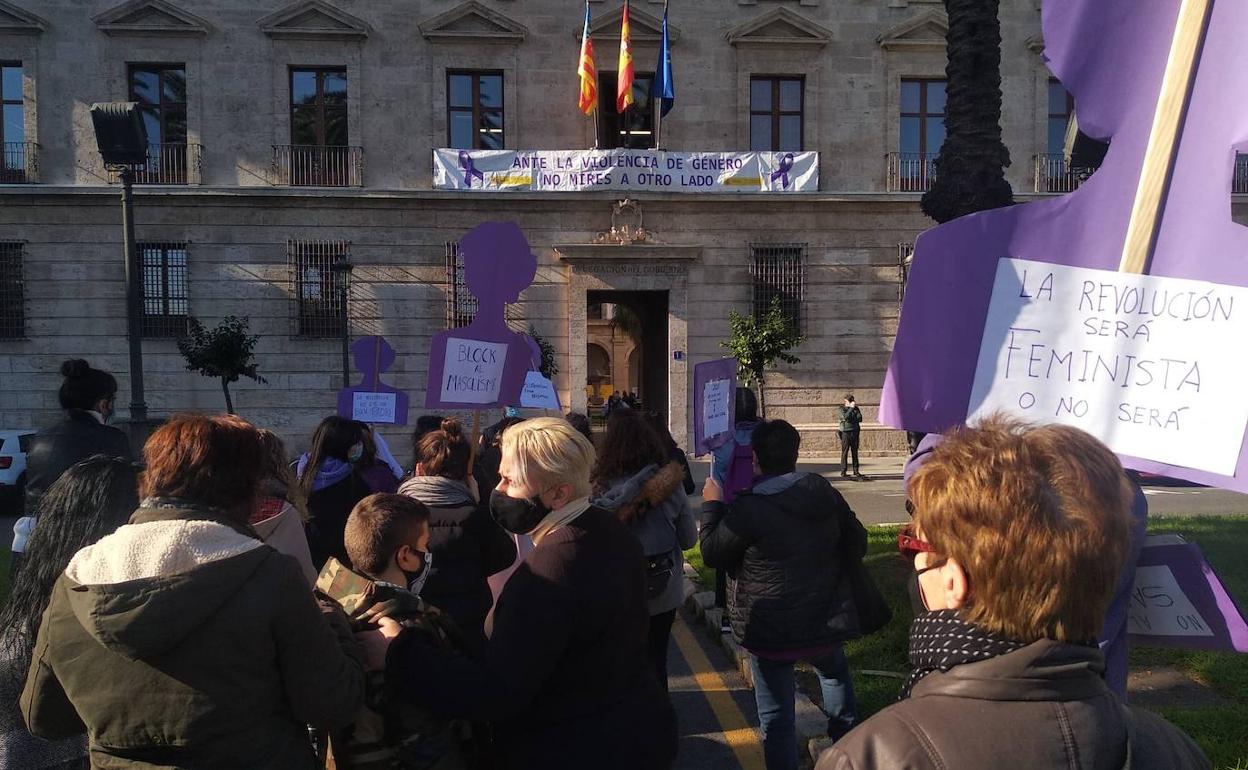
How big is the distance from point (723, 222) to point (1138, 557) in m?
19.3

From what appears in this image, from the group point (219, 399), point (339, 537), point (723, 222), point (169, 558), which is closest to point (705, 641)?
point (339, 537)

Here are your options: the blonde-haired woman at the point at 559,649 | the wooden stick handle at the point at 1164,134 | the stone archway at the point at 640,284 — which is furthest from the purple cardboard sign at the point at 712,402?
the stone archway at the point at 640,284

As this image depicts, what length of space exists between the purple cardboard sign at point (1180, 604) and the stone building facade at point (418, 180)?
18535mm

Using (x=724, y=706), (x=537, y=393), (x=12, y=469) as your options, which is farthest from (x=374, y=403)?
(x=12, y=469)

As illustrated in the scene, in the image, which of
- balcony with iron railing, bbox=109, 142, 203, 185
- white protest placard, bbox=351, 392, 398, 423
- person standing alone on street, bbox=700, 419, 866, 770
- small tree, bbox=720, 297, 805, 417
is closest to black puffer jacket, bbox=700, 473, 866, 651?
person standing alone on street, bbox=700, 419, 866, 770

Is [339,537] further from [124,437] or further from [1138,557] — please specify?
[1138,557]

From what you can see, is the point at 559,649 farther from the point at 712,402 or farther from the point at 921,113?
the point at 921,113

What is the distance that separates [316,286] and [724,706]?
1804cm

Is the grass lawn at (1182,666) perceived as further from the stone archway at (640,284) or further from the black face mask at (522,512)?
the stone archway at (640,284)

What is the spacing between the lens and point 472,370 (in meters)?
5.37

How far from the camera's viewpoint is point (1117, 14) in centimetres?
225

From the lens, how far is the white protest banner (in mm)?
20406

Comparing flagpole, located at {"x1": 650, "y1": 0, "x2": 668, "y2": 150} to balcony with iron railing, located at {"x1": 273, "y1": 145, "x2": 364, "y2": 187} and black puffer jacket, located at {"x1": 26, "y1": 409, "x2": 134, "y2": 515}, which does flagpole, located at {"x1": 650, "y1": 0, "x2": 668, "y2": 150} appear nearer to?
balcony with iron railing, located at {"x1": 273, "y1": 145, "x2": 364, "y2": 187}

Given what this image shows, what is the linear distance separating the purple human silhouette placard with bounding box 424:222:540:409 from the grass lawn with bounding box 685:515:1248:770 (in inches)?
106
